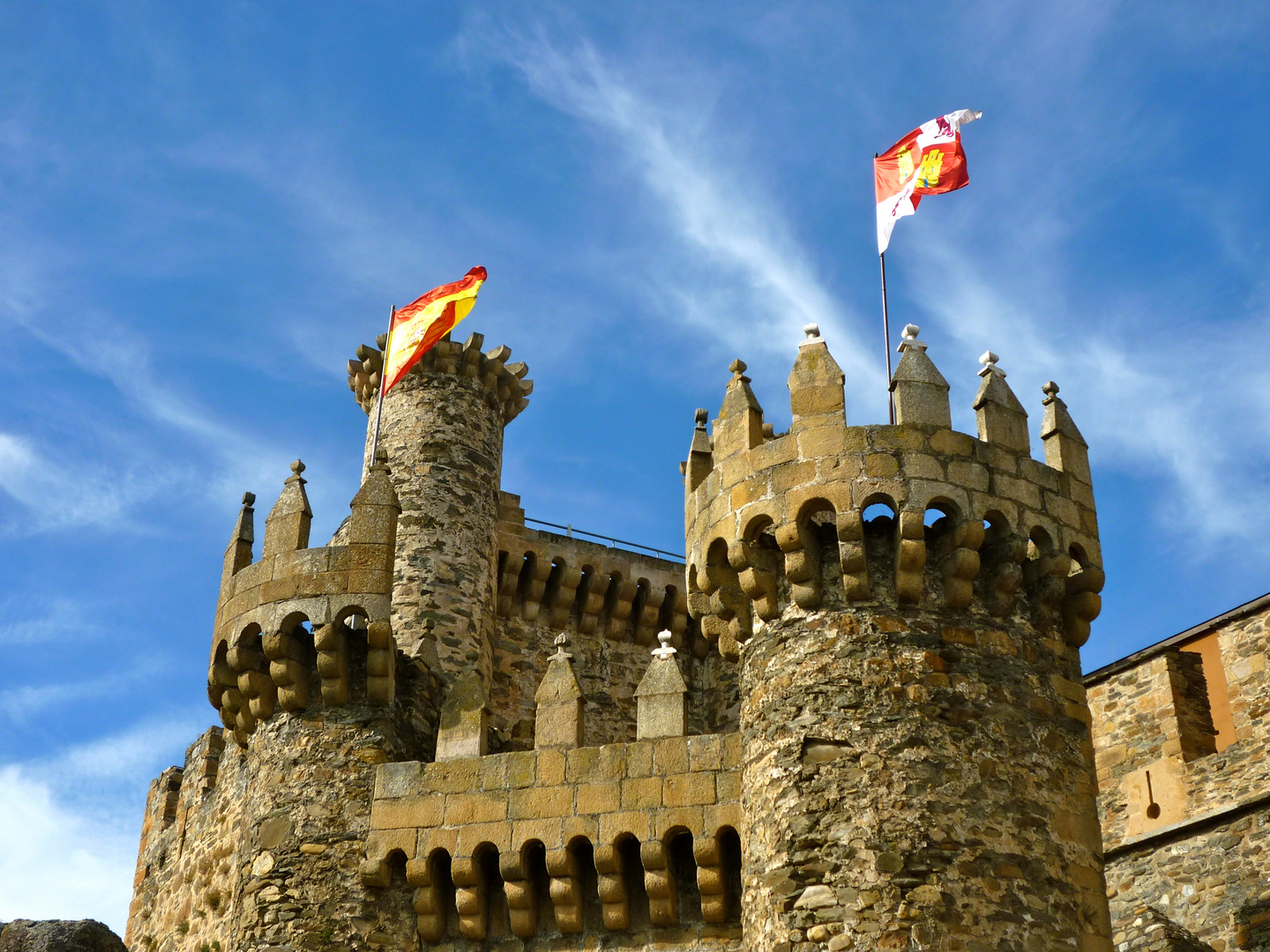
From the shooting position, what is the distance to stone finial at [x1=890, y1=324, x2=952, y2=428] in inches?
569

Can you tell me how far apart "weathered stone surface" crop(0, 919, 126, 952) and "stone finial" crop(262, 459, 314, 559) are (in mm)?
3987

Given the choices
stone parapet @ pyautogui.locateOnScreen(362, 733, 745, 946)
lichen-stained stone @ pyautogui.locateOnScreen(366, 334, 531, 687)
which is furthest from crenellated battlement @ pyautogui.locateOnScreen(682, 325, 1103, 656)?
lichen-stained stone @ pyautogui.locateOnScreen(366, 334, 531, 687)

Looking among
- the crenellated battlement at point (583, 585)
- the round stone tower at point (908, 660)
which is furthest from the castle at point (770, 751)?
the crenellated battlement at point (583, 585)

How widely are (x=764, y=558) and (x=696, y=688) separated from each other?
1061cm

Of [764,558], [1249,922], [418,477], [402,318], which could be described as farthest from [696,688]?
[764,558]

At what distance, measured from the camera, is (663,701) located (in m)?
16.0

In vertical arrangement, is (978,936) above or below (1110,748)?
below

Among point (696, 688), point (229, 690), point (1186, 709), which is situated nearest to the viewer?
point (229, 690)

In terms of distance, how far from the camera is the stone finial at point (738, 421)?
48.9 feet

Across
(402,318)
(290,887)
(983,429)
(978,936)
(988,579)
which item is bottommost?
(978,936)

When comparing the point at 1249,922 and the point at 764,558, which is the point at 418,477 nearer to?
the point at 764,558

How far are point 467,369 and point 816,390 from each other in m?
10.5

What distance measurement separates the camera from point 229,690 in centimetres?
1762

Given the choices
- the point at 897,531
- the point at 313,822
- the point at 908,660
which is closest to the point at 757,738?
the point at 908,660
